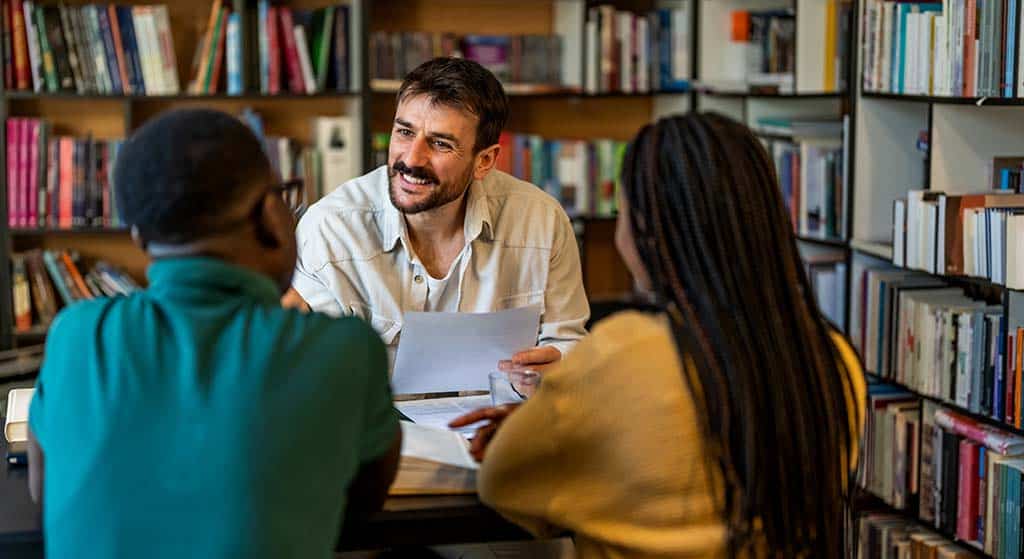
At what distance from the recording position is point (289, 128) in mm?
Result: 4664

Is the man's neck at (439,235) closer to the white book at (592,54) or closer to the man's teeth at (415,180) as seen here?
the man's teeth at (415,180)

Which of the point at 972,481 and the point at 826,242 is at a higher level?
the point at 826,242

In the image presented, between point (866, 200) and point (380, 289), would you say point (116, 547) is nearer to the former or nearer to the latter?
point (380, 289)

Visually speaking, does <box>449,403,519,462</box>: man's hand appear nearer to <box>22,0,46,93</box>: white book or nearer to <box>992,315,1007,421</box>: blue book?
<box>992,315,1007,421</box>: blue book

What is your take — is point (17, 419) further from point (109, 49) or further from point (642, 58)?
point (642, 58)

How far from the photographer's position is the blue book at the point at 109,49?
4.25 meters

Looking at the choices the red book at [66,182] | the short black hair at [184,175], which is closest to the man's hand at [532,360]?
the short black hair at [184,175]

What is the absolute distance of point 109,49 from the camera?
4.27m

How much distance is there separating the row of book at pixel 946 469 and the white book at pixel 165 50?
8.03 feet

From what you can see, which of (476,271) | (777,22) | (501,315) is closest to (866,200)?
(777,22)

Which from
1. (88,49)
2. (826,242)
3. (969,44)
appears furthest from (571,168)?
(969,44)

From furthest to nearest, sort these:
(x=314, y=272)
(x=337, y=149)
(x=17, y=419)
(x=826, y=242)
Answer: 1. (x=337, y=149)
2. (x=826, y=242)
3. (x=314, y=272)
4. (x=17, y=419)

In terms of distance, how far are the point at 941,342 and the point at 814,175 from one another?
3.03ft

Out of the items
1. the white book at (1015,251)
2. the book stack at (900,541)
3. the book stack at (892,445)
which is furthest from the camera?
the book stack at (892,445)
